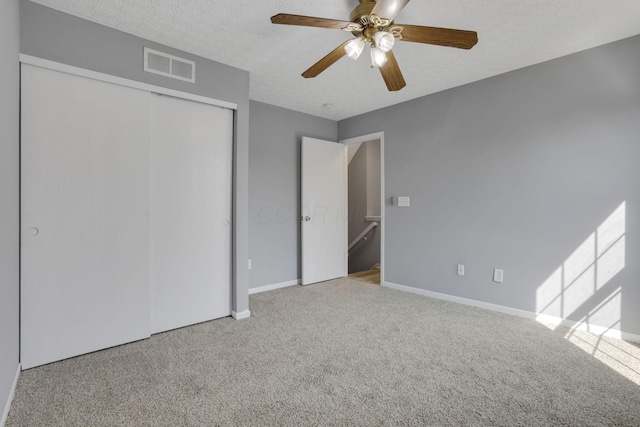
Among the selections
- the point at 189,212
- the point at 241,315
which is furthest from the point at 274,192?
the point at 241,315

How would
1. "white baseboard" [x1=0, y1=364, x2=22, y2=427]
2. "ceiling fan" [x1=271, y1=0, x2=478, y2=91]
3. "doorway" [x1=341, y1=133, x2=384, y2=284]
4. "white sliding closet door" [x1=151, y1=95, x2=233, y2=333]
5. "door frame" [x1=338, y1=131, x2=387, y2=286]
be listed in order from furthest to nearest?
"doorway" [x1=341, y1=133, x2=384, y2=284] → "door frame" [x1=338, y1=131, x2=387, y2=286] → "white sliding closet door" [x1=151, y1=95, x2=233, y2=333] → "ceiling fan" [x1=271, y1=0, x2=478, y2=91] → "white baseboard" [x1=0, y1=364, x2=22, y2=427]

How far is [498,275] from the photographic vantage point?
10.1 ft

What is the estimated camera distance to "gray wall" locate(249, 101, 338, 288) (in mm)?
3830

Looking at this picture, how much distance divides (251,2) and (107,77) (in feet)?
3.96

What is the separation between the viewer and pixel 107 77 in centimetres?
223

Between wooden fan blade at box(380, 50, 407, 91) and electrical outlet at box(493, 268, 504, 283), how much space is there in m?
2.10

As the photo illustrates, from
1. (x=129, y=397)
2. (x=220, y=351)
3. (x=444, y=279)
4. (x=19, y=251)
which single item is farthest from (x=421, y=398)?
(x=19, y=251)

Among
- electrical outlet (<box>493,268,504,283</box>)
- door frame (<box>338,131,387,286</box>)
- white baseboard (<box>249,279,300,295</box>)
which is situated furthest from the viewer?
door frame (<box>338,131,387,286</box>)

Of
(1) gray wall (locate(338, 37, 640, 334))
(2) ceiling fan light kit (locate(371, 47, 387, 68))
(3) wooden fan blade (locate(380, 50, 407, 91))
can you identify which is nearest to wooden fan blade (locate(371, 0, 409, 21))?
(2) ceiling fan light kit (locate(371, 47, 387, 68))

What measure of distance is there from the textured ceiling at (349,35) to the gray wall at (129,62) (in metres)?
0.08

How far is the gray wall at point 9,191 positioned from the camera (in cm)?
148

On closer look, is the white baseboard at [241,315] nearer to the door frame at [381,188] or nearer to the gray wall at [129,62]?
the gray wall at [129,62]

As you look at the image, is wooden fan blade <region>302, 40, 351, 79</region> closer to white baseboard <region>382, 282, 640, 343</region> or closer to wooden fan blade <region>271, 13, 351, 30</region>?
wooden fan blade <region>271, 13, 351, 30</region>

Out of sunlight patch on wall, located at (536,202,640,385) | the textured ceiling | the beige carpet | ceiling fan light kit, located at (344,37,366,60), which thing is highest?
the textured ceiling
